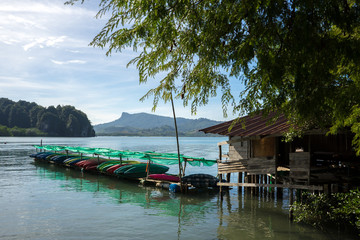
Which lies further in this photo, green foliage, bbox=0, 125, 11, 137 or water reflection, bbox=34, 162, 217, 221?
green foliage, bbox=0, 125, 11, 137

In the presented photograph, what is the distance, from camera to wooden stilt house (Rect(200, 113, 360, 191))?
14819 millimetres

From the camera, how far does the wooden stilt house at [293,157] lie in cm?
1482

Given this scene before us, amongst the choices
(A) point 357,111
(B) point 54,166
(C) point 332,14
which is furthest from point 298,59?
(B) point 54,166

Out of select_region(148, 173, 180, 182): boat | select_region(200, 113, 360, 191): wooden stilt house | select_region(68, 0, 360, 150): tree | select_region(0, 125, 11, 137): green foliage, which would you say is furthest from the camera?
select_region(0, 125, 11, 137): green foliage

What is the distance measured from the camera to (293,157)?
15.0 m

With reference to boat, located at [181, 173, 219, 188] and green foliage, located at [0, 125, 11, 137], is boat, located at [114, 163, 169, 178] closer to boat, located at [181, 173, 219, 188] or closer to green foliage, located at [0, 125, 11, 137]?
boat, located at [181, 173, 219, 188]

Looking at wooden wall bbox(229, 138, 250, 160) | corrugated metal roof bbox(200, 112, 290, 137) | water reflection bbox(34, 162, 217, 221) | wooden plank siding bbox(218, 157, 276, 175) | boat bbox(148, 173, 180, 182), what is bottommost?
water reflection bbox(34, 162, 217, 221)

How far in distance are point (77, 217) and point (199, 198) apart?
839cm

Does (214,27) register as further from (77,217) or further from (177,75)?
(77,217)

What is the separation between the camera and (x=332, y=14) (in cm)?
568

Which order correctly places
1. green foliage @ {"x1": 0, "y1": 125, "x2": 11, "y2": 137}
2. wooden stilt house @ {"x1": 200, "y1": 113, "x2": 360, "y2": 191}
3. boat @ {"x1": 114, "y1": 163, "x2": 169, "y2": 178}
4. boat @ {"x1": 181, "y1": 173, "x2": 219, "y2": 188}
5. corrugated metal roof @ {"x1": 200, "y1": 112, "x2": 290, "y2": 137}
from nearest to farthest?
wooden stilt house @ {"x1": 200, "y1": 113, "x2": 360, "y2": 191} < corrugated metal roof @ {"x1": 200, "y1": 112, "x2": 290, "y2": 137} < boat @ {"x1": 181, "y1": 173, "x2": 219, "y2": 188} < boat @ {"x1": 114, "y1": 163, "x2": 169, "y2": 178} < green foliage @ {"x1": 0, "y1": 125, "x2": 11, "y2": 137}

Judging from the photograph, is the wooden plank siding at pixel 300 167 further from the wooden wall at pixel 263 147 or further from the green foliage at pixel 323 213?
the wooden wall at pixel 263 147

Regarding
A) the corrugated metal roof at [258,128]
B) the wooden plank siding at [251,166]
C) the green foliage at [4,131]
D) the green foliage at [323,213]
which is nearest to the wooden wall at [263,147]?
the wooden plank siding at [251,166]

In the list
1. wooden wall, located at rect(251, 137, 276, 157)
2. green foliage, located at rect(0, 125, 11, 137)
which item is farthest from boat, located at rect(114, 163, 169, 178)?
green foliage, located at rect(0, 125, 11, 137)
